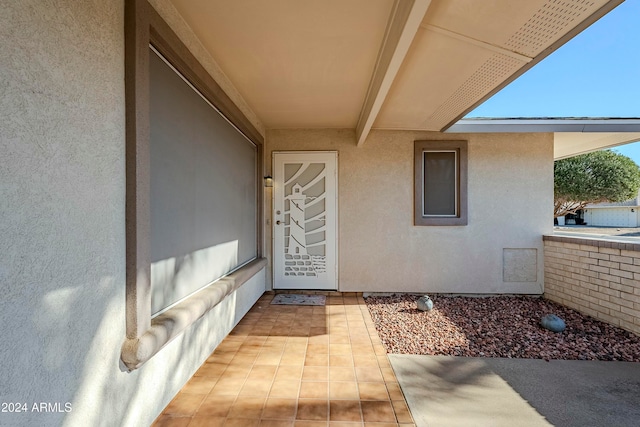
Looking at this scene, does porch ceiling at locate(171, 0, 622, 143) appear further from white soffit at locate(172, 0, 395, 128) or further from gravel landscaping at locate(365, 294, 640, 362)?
gravel landscaping at locate(365, 294, 640, 362)

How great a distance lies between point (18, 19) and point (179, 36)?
4.12ft

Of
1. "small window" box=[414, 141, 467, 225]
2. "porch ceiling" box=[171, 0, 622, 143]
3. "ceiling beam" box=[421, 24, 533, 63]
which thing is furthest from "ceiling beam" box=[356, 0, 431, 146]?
"small window" box=[414, 141, 467, 225]

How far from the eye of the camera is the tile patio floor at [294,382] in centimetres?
195

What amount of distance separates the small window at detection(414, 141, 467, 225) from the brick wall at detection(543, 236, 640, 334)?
140cm

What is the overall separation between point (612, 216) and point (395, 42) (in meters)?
26.6

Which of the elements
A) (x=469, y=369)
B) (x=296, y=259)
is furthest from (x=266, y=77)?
(x=469, y=369)

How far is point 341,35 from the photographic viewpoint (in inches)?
93.9

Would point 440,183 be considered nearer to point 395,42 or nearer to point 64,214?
point 395,42

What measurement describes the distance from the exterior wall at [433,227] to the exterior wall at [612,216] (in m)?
20.7

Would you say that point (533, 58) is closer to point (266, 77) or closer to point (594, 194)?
point (266, 77)

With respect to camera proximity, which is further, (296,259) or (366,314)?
(296,259)

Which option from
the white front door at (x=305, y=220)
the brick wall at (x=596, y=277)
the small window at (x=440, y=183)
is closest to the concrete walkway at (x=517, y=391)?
the brick wall at (x=596, y=277)

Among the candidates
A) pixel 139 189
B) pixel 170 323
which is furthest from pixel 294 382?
pixel 139 189

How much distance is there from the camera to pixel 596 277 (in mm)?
3797
